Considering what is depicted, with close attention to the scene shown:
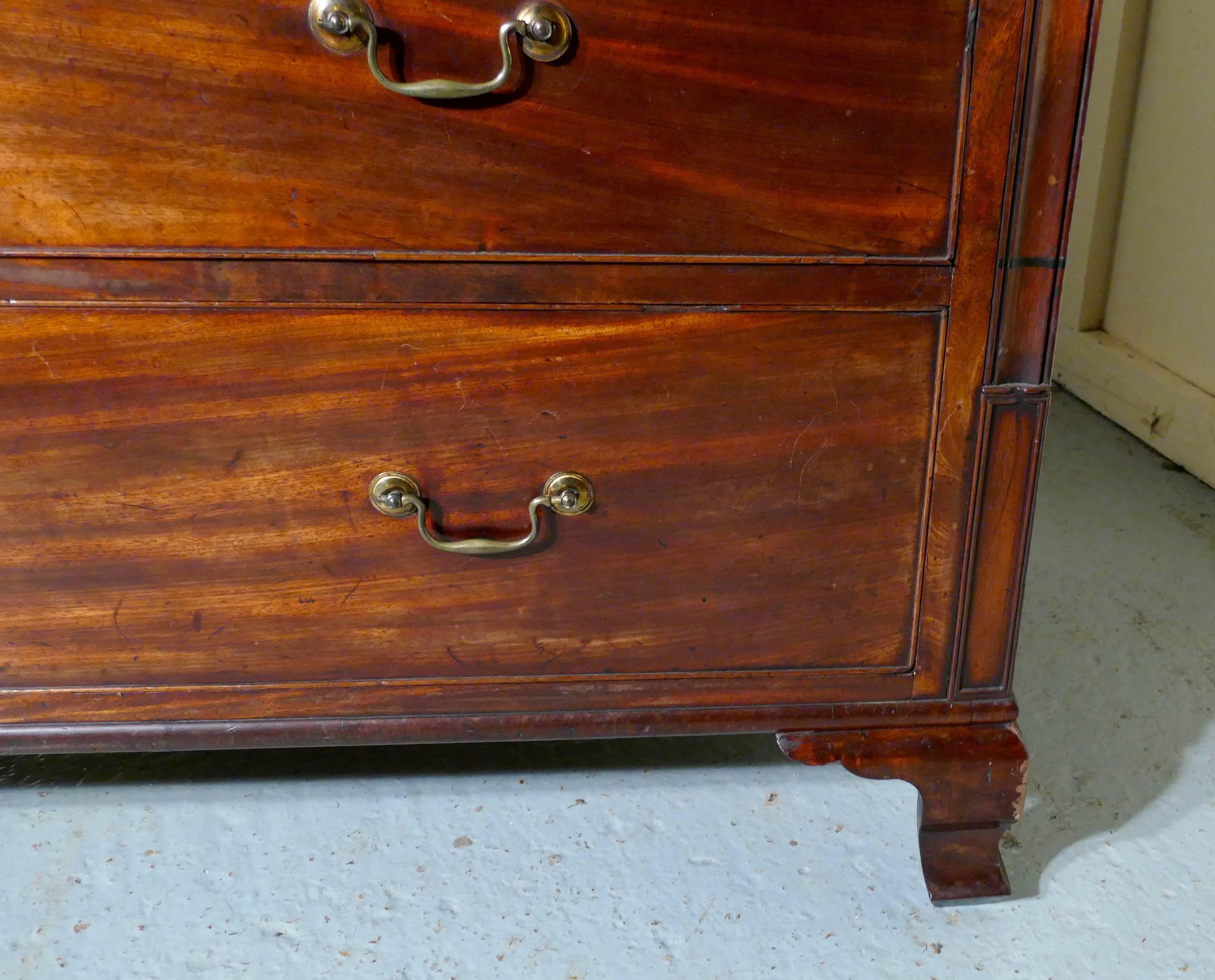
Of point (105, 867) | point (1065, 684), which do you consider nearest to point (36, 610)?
point (105, 867)

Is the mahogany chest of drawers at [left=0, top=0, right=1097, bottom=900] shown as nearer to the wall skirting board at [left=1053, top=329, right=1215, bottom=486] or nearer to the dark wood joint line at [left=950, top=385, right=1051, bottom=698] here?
the dark wood joint line at [left=950, top=385, right=1051, bottom=698]

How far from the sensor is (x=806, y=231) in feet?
2.19

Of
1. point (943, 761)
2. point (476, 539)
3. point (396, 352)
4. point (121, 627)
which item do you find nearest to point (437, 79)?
point (396, 352)

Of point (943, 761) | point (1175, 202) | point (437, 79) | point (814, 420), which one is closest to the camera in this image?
point (437, 79)

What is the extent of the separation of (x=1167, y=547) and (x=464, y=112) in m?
1.15

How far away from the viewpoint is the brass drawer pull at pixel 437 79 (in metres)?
0.60

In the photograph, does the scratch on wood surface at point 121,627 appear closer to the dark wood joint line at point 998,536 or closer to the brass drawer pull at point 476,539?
the brass drawer pull at point 476,539

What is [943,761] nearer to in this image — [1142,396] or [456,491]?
[456,491]

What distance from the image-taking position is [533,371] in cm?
70

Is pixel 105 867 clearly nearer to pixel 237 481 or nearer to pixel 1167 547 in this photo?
pixel 237 481

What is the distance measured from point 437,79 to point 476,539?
30 centimetres

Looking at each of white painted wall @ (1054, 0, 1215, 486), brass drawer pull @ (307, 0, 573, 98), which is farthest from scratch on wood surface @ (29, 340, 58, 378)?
white painted wall @ (1054, 0, 1215, 486)

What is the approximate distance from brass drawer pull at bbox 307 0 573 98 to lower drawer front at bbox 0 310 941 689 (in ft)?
0.46

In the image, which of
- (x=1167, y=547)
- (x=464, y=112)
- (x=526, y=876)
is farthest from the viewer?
(x=1167, y=547)
